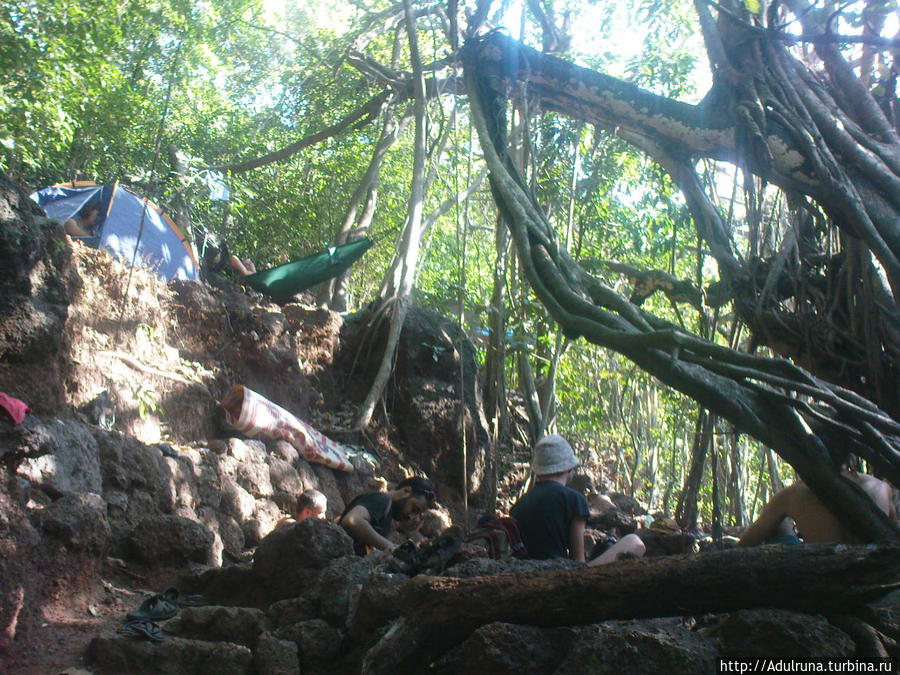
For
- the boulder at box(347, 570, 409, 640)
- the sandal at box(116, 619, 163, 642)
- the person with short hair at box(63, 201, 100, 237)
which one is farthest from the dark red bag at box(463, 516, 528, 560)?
the person with short hair at box(63, 201, 100, 237)

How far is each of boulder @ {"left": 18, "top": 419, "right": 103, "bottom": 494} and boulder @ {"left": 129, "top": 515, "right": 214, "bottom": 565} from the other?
1.06 feet

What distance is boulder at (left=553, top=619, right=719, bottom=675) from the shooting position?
197cm

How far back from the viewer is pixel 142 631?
300 cm

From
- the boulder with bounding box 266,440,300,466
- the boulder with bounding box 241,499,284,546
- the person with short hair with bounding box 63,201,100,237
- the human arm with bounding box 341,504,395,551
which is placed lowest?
the human arm with bounding box 341,504,395,551

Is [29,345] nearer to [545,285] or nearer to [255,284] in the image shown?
[545,285]

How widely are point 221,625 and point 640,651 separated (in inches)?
71.7

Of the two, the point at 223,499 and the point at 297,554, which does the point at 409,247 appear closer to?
the point at 223,499

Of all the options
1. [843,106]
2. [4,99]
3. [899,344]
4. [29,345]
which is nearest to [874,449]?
[899,344]

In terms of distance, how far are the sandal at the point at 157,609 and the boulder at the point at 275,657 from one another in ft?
2.31

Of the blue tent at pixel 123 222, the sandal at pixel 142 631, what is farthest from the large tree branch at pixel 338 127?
the sandal at pixel 142 631

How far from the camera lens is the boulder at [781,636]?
186 centimetres

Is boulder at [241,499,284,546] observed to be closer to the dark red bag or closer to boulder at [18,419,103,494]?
boulder at [18,419,103,494]

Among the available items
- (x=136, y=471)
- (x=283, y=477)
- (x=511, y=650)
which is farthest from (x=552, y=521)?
(x=283, y=477)

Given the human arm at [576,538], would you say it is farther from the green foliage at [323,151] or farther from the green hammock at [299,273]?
the green hammock at [299,273]
